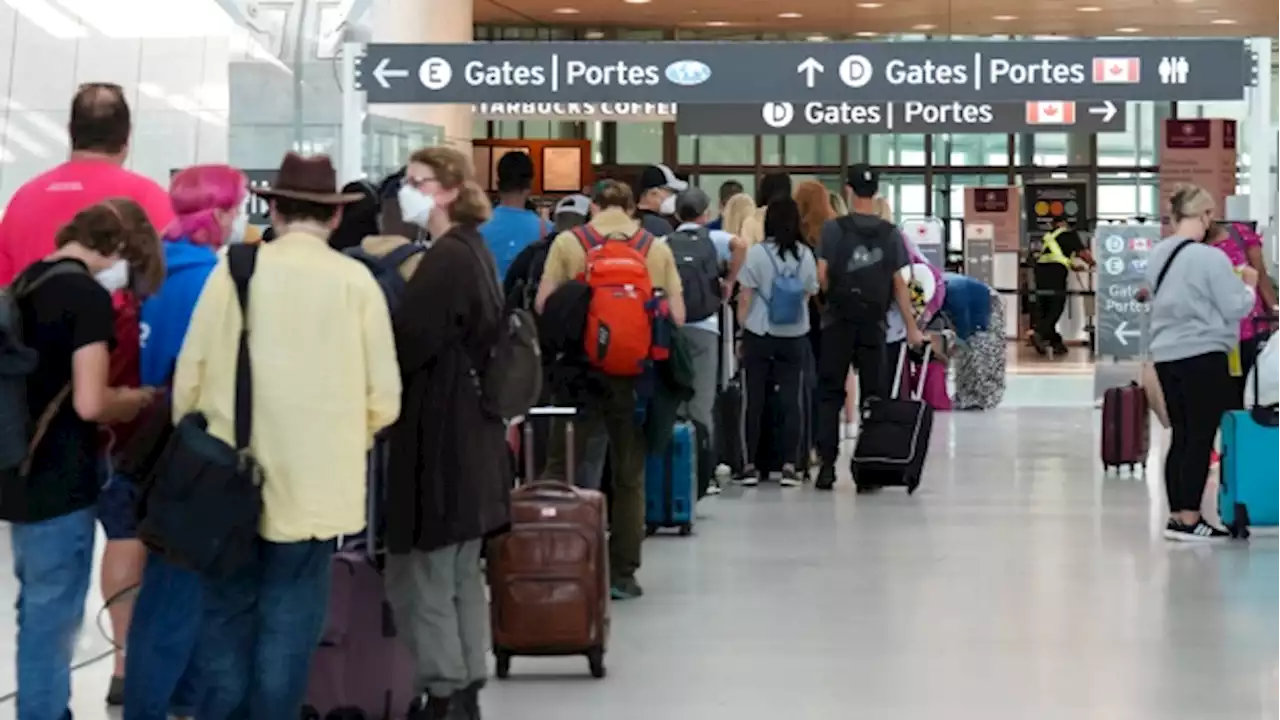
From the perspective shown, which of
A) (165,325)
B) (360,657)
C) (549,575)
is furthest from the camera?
(549,575)

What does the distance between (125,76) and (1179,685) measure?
10.2 m

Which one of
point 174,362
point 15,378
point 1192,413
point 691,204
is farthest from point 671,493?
point 15,378

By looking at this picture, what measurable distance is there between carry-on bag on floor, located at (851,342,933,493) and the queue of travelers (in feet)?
19.9

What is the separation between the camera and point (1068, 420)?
17266 millimetres

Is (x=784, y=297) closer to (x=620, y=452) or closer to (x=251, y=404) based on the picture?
(x=620, y=452)

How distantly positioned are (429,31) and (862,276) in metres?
9.11

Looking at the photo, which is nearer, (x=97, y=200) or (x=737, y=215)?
(x=97, y=200)

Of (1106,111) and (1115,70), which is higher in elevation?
(1106,111)

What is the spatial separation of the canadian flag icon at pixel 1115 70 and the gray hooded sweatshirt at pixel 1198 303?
3.00 m

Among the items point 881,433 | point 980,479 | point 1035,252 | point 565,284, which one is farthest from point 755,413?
point 1035,252

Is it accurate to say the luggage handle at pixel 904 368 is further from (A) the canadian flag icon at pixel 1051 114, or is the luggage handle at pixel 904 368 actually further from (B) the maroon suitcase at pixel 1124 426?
(A) the canadian flag icon at pixel 1051 114

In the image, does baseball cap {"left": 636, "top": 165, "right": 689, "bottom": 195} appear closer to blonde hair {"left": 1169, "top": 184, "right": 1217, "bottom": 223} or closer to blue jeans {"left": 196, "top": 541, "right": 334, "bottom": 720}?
blonde hair {"left": 1169, "top": 184, "right": 1217, "bottom": 223}

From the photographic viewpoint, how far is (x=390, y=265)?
5.94 metres

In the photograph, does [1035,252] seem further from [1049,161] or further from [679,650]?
[679,650]
